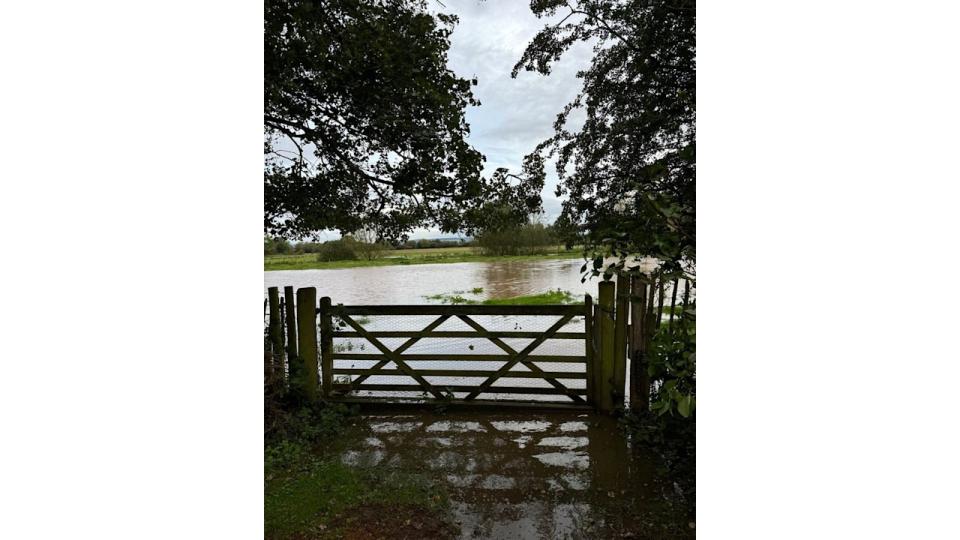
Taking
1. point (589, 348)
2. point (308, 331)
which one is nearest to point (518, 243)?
point (589, 348)

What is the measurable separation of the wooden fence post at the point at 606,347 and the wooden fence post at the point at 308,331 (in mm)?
2584

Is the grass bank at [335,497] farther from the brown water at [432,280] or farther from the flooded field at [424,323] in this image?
the brown water at [432,280]

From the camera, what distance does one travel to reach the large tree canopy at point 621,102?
321 cm

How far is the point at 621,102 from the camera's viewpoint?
3.71 metres

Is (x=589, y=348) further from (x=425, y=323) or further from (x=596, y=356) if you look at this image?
(x=425, y=323)

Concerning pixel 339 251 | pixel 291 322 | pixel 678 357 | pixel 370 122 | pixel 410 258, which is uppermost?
pixel 370 122

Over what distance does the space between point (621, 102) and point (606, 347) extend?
2091mm

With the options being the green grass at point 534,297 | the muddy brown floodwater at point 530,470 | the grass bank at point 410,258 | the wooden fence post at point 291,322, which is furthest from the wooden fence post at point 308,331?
the green grass at point 534,297
